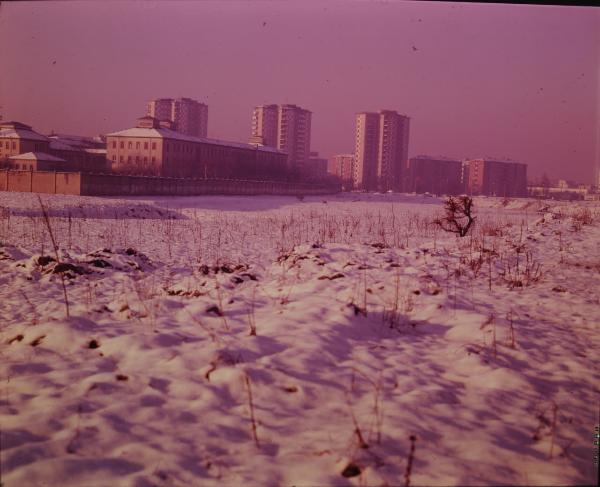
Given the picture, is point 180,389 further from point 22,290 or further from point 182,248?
point 182,248

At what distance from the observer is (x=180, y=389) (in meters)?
3.83

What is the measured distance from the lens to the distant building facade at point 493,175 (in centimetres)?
12481

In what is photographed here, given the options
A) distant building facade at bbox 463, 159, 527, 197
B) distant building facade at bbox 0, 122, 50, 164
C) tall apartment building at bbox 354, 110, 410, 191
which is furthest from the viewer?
tall apartment building at bbox 354, 110, 410, 191

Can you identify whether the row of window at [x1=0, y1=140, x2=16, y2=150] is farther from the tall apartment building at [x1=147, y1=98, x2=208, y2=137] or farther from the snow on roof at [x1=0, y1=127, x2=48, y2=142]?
the tall apartment building at [x1=147, y1=98, x2=208, y2=137]

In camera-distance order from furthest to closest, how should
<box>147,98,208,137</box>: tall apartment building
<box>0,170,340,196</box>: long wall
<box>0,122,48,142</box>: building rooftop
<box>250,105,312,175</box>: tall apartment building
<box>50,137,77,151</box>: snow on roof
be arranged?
<box>250,105,312,175</box>: tall apartment building
<box>147,98,208,137</box>: tall apartment building
<box>50,137,77,151</box>: snow on roof
<box>0,122,48,142</box>: building rooftop
<box>0,170,340,196</box>: long wall

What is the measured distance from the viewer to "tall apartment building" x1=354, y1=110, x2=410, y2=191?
12888cm

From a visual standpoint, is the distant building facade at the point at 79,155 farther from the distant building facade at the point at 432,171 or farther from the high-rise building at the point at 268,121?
the distant building facade at the point at 432,171

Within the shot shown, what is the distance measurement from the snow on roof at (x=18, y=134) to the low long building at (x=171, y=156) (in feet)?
35.5

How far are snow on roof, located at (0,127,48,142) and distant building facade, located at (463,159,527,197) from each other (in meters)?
104

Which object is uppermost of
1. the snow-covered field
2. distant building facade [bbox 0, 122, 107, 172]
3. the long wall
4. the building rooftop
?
the building rooftop

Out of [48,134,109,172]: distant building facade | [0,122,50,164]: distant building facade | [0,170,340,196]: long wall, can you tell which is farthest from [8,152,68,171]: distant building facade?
[0,170,340,196]: long wall

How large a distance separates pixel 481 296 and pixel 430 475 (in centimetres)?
449

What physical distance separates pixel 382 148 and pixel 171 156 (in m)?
72.3

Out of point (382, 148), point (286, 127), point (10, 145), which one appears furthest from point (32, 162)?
point (382, 148)
